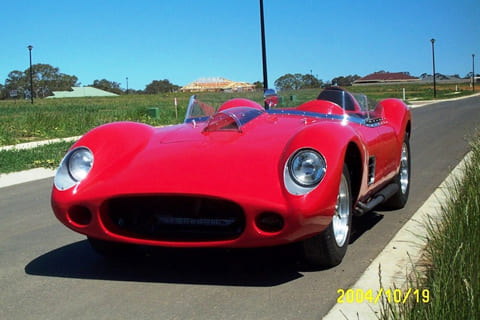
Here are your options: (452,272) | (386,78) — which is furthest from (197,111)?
(386,78)

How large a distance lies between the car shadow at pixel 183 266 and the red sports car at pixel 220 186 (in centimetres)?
20

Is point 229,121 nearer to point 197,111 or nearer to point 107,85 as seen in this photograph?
point 197,111

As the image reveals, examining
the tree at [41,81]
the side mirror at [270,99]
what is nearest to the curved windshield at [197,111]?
the side mirror at [270,99]

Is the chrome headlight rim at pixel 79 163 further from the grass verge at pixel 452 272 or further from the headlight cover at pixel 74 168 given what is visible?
the grass verge at pixel 452 272

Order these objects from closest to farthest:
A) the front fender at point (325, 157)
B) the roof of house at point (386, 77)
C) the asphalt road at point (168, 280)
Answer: the asphalt road at point (168, 280) → the front fender at point (325, 157) → the roof of house at point (386, 77)

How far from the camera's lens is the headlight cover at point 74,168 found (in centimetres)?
420

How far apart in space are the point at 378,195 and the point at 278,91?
140 centimetres

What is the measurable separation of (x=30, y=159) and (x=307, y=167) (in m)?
8.54

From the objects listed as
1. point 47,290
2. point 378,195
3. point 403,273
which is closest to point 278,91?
point 378,195

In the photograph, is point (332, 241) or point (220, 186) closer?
point (220, 186)

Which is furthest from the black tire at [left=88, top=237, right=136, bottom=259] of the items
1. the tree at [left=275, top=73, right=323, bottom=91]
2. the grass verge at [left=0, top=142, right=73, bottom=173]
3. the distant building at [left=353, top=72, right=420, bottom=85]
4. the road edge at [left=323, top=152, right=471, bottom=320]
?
the distant building at [left=353, top=72, right=420, bottom=85]

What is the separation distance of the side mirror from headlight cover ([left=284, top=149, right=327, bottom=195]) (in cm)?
187

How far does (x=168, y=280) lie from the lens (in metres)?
4.09

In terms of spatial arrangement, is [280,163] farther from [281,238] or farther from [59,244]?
[59,244]
